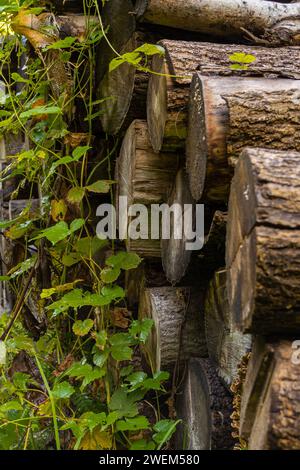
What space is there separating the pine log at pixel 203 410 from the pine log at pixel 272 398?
0.99ft

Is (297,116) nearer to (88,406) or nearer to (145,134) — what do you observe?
(145,134)

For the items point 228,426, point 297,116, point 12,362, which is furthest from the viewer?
point 12,362

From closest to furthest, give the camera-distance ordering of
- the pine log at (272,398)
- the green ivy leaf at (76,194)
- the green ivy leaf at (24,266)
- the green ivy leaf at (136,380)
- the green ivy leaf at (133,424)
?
the pine log at (272,398)
the green ivy leaf at (133,424)
the green ivy leaf at (136,380)
the green ivy leaf at (76,194)
the green ivy leaf at (24,266)

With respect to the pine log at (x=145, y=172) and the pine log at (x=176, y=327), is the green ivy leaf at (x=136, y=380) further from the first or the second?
the pine log at (x=145, y=172)

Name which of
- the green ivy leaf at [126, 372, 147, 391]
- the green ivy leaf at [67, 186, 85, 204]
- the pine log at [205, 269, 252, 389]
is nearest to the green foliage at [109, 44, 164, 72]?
the green ivy leaf at [67, 186, 85, 204]

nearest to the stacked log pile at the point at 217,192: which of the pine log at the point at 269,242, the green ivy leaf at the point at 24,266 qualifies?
the pine log at the point at 269,242

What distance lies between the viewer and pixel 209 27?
6.07 ft

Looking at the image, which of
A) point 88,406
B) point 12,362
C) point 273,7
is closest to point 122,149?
point 273,7

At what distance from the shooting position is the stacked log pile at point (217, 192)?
3.56 ft

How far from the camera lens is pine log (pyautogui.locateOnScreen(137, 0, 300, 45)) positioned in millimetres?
1762

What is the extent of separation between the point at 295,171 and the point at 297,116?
1.08 feet

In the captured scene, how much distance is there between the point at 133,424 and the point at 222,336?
0.36 metres

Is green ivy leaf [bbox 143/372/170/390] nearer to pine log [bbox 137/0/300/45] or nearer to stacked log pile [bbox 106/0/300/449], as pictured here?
stacked log pile [bbox 106/0/300/449]

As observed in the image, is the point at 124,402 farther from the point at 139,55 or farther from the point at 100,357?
the point at 139,55
